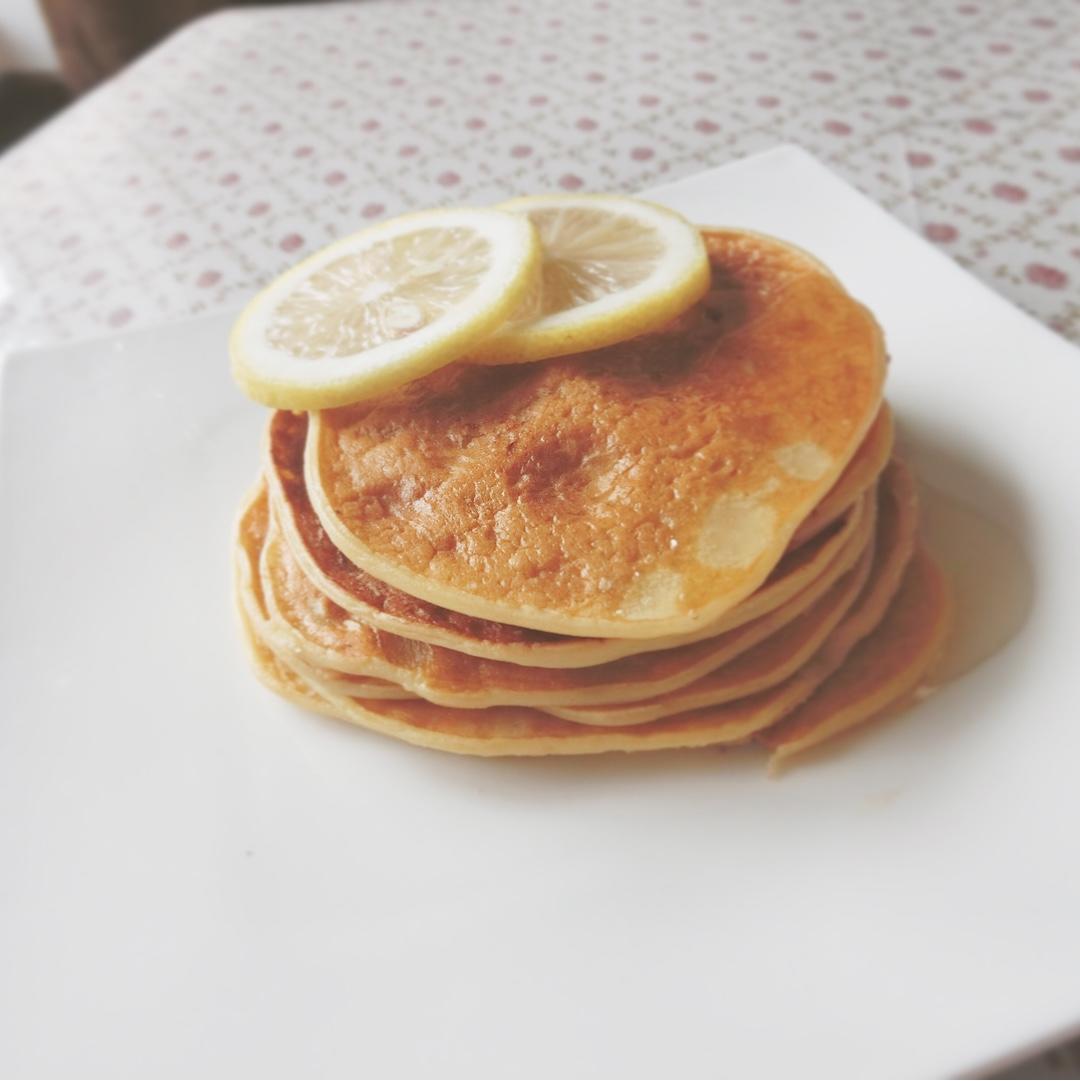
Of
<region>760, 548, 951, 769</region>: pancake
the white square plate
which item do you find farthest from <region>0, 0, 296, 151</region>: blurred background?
<region>760, 548, 951, 769</region>: pancake

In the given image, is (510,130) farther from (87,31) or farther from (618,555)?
(87,31)

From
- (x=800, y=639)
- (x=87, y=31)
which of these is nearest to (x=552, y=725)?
(x=800, y=639)

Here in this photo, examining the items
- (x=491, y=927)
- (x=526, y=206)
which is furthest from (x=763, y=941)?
(x=526, y=206)

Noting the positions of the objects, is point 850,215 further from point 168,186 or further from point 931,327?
point 168,186

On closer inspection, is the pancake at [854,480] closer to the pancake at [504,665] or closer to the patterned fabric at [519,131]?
the pancake at [504,665]

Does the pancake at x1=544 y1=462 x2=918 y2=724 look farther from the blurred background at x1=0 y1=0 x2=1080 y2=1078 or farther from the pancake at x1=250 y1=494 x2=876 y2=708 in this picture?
the blurred background at x1=0 y1=0 x2=1080 y2=1078

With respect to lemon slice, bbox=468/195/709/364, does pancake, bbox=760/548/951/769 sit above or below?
below
